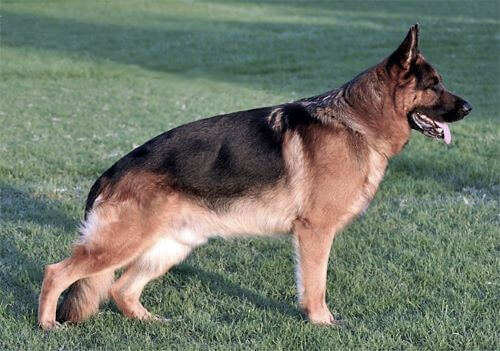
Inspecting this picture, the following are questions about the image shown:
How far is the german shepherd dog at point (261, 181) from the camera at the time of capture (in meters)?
4.82

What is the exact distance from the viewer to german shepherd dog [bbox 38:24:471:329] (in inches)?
190

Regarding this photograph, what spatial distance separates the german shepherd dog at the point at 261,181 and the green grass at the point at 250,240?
1.06 feet

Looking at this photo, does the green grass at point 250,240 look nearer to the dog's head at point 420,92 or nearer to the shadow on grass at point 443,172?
the shadow on grass at point 443,172

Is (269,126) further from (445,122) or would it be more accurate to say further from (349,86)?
(445,122)

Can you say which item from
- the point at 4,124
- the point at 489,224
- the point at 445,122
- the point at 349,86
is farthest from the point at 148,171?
the point at 4,124

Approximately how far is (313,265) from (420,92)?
1350 millimetres

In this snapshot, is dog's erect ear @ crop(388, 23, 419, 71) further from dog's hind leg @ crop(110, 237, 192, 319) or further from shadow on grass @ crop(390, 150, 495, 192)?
shadow on grass @ crop(390, 150, 495, 192)

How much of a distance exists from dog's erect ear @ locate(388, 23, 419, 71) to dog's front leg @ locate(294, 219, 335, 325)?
1.18 m

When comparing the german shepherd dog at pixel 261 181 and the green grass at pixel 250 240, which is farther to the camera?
the german shepherd dog at pixel 261 181

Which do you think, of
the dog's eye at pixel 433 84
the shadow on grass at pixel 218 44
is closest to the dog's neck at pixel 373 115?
the dog's eye at pixel 433 84

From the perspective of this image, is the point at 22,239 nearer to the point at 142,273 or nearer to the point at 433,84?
the point at 142,273

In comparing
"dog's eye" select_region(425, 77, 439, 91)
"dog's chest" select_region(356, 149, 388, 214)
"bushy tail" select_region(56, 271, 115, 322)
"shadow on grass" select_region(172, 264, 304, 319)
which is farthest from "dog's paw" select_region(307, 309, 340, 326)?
"dog's eye" select_region(425, 77, 439, 91)

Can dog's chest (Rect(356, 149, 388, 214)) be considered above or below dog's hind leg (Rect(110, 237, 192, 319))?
above

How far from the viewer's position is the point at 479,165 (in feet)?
28.8
